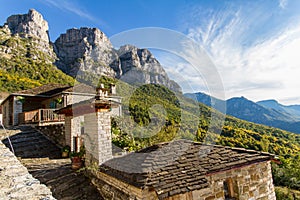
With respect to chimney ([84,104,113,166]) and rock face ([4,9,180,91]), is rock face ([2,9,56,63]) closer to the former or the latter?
rock face ([4,9,180,91])

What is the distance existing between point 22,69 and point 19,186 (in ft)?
144

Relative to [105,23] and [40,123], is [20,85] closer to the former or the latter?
[40,123]

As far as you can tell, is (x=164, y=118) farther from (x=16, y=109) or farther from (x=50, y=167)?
(x=16, y=109)

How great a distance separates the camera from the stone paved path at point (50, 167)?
5066mm

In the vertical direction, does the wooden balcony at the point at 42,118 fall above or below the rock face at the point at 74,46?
below

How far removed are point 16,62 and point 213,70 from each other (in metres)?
46.7

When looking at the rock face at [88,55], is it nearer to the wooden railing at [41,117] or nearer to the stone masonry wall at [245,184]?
the stone masonry wall at [245,184]

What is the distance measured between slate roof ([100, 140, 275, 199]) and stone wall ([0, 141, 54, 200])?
6.64 feet

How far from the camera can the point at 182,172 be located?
161 inches

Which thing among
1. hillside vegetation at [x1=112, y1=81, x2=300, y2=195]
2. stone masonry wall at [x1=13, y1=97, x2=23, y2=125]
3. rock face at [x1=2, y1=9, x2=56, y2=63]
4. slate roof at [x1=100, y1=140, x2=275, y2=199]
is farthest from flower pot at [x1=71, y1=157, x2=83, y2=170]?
rock face at [x1=2, y1=9, x2=56, y2=63]

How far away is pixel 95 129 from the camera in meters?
5.79

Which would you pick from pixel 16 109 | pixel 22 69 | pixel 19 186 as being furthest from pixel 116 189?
pixel 22 69

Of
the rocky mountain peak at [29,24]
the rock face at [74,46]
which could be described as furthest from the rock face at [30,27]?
the rock face at [74,46]

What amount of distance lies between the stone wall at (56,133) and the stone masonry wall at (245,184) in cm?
749
